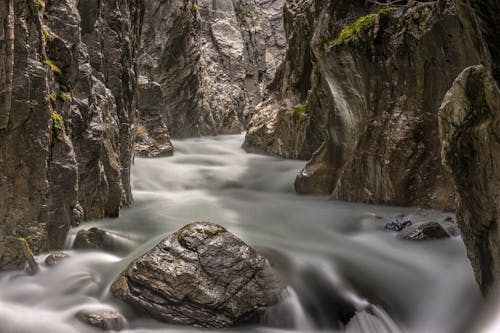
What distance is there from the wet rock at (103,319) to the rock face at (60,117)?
1641 mm

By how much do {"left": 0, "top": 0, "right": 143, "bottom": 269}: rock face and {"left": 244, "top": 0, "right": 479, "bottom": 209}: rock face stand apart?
5.35m

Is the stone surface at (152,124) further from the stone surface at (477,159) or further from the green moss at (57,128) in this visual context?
the stone surface at (477,159)

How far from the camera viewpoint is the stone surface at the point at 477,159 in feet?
13.4

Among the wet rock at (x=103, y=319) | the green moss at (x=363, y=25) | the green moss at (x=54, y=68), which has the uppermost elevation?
the green moss at (x=363, y=25)

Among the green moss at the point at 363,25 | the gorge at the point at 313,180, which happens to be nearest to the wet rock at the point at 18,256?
the gorge at the point at 313,180

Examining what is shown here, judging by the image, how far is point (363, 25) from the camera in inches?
380

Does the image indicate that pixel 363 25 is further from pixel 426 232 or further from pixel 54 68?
pixel 54 68

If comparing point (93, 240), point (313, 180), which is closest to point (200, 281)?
point (93, 240)

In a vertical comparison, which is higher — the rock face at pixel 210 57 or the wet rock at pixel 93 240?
the rock face at pixel 210 57

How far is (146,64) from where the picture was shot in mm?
20734

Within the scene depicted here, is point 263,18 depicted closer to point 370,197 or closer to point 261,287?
point 370,197

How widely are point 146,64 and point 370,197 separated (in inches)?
590

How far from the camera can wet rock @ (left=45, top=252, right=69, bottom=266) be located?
5906 mm

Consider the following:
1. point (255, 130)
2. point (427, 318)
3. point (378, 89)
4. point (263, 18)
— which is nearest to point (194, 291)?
point (427, 318)
